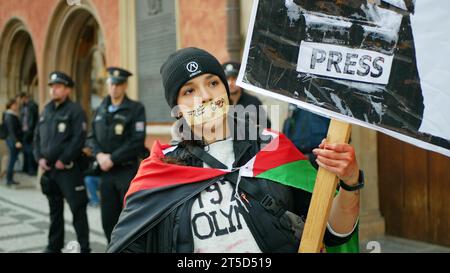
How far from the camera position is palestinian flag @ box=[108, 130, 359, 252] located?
153 cm

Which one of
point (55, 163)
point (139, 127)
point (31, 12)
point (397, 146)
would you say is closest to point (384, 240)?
point (397, 146)

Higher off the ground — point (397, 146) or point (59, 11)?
point (59, 11)

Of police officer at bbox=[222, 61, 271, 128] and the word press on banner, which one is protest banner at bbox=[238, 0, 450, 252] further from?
police officer at bbox=[222, 61, 271, 128]

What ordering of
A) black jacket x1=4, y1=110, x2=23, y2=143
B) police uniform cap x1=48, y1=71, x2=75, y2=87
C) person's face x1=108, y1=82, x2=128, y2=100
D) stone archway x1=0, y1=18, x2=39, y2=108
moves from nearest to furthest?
person's face x1=108, y1=82, x2=128, y2=100
police uniform cap x1=48, y1=71, x2=75, y2=87
black jacket x1=4, y1=110, x2=23, y2=143
stone archway x1=0, y1=18, x2=39, y2=108

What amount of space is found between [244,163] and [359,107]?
43 cm

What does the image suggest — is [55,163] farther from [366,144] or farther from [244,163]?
[244,163]

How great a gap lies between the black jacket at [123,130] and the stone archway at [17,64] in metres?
7.31

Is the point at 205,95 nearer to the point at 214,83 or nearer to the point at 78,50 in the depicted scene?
the point at 214,83

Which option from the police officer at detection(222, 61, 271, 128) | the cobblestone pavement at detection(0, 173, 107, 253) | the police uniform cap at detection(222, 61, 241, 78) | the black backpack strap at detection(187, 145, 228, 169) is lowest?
the cobblestone pavement at detection(0, 173, 107, 253)

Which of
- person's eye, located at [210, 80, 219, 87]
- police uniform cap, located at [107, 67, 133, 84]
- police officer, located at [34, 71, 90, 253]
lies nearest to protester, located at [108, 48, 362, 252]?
person's eye, located at [210, 80, 219, 87]

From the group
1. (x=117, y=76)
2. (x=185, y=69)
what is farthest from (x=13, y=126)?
(x=185, y=69)

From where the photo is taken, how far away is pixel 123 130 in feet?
14.5

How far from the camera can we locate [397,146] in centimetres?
466

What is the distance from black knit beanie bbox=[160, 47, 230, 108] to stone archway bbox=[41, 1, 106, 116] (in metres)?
7.51
